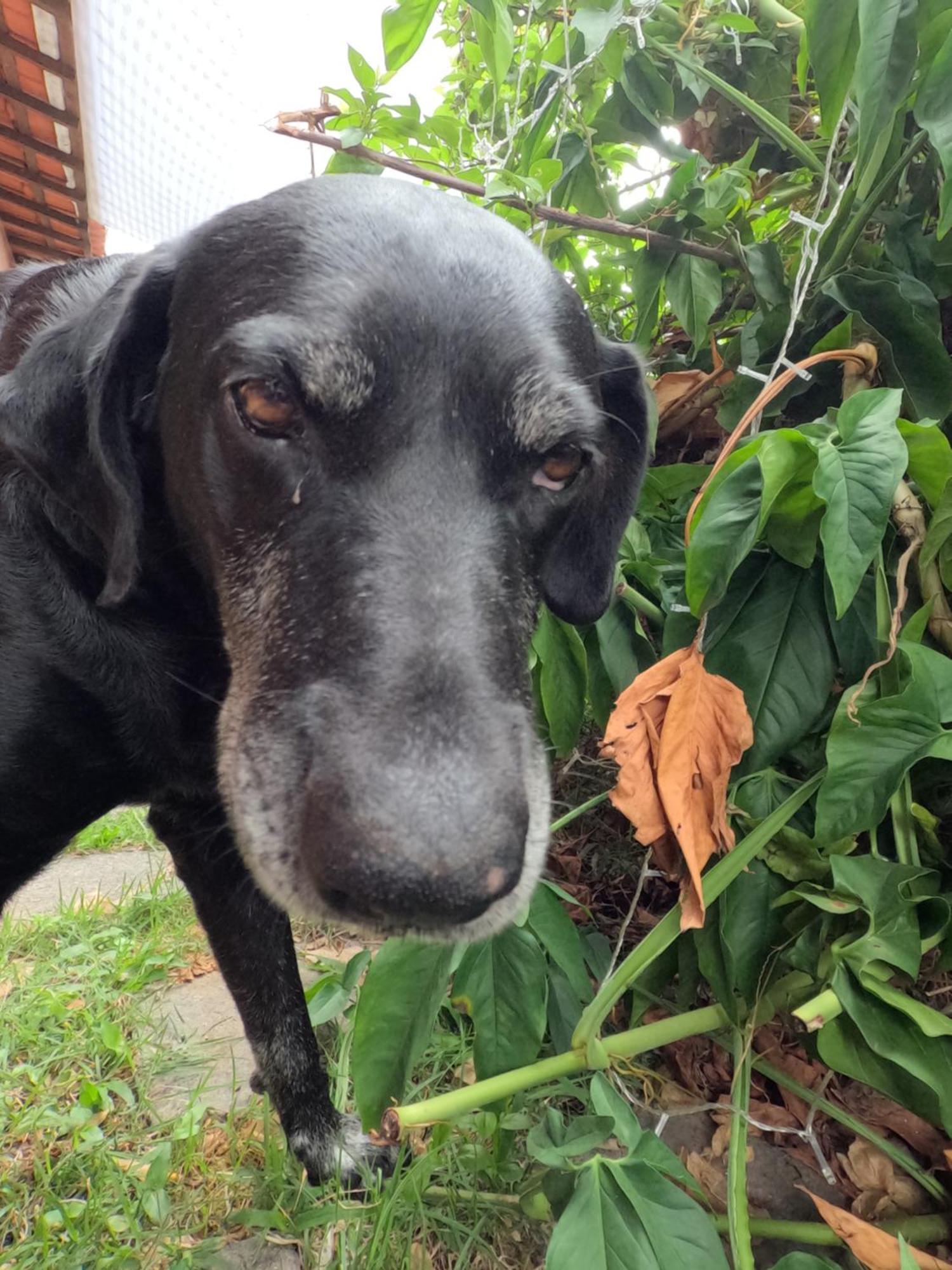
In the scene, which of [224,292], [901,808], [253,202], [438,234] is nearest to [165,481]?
[224,292]

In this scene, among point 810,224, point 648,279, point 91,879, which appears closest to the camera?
point 810,224

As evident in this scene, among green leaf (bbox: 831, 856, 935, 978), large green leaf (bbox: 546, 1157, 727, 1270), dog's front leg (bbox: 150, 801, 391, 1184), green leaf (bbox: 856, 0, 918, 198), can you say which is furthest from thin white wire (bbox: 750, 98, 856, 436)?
dog's front leg (bbox: 150, 801, 391, 1184)

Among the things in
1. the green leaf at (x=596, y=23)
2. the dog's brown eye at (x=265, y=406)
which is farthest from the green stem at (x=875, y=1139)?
the green leaf at (x=596, y=23)

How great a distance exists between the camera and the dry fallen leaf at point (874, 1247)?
112cm

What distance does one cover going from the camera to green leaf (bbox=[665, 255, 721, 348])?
6.07 ft

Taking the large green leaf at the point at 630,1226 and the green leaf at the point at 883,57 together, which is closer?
the large green leaf at the point at 630,1226

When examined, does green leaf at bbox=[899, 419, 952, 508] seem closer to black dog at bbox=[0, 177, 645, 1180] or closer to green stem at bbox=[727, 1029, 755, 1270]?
black dog at bbox=[0, 177, 645, 1180]

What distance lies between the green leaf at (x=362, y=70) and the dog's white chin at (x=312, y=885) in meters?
1.53

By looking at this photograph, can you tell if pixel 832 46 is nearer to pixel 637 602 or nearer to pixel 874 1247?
pixel 637 602

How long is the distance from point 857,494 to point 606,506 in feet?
2.19

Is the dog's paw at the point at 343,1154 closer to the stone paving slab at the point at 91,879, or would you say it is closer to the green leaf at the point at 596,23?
the stone paving slab at the point at 91,879

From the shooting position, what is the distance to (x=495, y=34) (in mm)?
1689

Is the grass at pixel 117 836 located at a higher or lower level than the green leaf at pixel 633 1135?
lower

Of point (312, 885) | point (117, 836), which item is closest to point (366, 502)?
point (312, 885)
